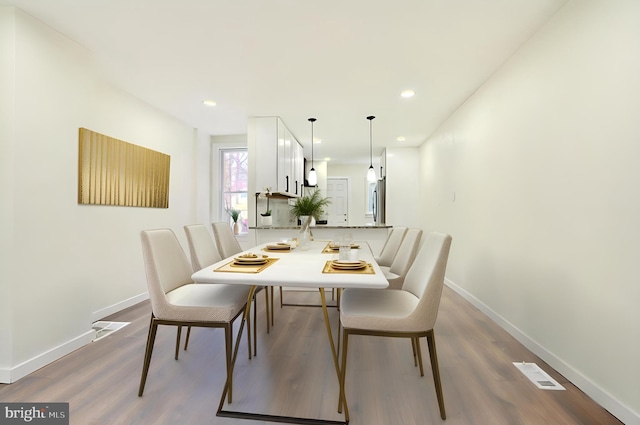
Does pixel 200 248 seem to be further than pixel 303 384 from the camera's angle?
Yes

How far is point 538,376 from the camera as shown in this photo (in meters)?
1.86

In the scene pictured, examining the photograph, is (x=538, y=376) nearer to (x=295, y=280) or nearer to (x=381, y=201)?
(x=295, y=280)

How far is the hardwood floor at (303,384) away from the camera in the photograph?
150 centimetres

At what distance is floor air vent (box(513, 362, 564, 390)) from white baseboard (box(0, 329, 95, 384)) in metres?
3.26

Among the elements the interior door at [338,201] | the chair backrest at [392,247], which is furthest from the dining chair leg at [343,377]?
the interior door at [338,201]

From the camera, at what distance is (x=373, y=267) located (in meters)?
1.76

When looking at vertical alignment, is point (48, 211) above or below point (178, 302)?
above

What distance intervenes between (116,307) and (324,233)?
2636 millimetres

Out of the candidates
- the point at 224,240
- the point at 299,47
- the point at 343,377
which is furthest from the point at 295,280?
the point at 299,47

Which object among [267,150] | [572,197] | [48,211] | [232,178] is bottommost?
[48,211]

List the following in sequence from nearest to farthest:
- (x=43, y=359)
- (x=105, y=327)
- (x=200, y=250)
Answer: (x=43, y=359) → (x=200, y=250) → (x=105, y=327)

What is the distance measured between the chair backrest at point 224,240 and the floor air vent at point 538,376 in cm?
249

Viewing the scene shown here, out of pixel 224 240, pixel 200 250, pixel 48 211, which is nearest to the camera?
pixel 48 211

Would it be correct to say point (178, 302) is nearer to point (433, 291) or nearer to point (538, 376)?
point (433, 291)
